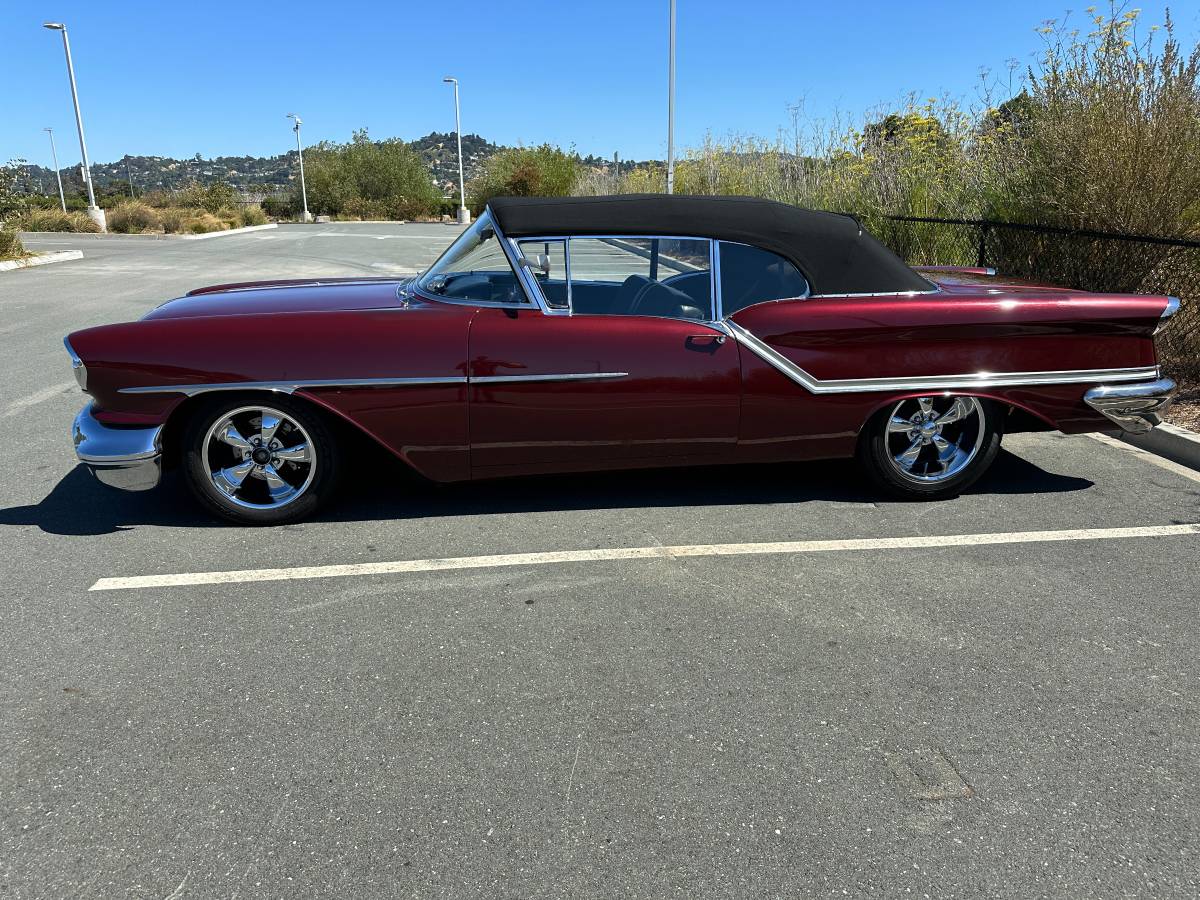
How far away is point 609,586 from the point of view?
351cm

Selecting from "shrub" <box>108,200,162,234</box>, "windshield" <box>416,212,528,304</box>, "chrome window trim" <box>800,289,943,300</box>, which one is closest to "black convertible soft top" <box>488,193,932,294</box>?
"chrome window trim" <box>800,289,943,300</box>

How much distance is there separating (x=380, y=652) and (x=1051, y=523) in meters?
3.10

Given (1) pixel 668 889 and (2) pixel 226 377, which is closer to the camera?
(1) pixel 668 889

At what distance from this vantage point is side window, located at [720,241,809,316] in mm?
4102

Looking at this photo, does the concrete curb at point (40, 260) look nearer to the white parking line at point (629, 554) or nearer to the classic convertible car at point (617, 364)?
the classic convertible car at point (617, 364)

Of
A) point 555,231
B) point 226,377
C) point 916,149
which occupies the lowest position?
point 226,377

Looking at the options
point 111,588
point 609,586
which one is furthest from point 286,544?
point 609,586

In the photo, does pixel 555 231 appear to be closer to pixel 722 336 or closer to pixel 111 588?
pixel 722 336

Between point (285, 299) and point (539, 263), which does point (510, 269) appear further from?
point (285, 299)

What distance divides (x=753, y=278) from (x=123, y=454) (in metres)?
2.88

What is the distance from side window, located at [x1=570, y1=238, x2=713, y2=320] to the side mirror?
0.38 feet

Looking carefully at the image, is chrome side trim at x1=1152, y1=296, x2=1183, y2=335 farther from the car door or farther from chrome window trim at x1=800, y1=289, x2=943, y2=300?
the car door

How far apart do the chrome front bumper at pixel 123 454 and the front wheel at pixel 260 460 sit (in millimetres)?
143

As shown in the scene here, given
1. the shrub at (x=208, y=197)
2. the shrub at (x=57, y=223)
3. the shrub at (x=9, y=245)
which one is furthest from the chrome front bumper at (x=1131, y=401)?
the shrub at (x=208, y=197)
